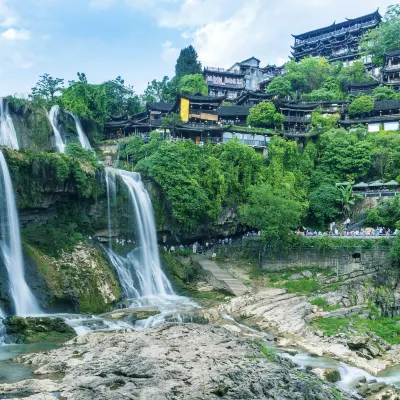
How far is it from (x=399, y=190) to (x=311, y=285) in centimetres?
1542

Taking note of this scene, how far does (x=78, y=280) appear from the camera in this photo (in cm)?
2778

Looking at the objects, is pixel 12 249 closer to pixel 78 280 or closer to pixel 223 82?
pixel 78 280

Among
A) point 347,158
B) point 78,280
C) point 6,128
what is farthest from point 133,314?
point 347,158

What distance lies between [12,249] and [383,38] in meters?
64.7

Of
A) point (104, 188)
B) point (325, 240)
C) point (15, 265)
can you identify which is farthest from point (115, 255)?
point (325, 240)

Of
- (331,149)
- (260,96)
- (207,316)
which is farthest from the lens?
(260,96)

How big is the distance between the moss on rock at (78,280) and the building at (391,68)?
2096 inches

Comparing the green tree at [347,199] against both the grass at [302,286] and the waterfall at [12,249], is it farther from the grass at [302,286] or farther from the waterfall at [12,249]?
the waterfall at [12,249]

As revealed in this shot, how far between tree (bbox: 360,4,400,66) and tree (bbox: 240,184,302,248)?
45.0 meters

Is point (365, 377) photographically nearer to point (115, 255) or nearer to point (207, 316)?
point (207, 316)

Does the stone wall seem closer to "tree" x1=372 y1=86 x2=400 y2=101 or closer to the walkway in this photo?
the walkway

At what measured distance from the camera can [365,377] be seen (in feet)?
60.8

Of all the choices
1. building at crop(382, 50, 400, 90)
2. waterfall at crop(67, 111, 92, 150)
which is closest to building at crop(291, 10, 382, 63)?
building at crop(382, 50, 400, 90)

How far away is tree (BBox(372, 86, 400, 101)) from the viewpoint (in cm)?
6225
